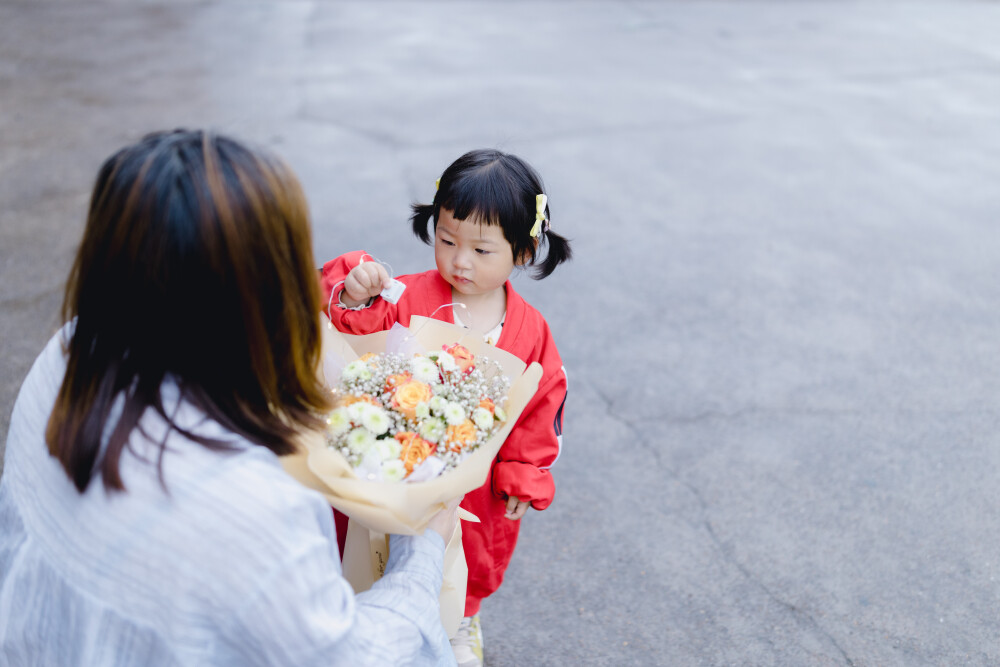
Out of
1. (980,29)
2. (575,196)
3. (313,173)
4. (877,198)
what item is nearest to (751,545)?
(575,196)

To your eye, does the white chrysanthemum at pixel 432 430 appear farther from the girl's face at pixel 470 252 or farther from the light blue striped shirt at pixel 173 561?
the girl's face at pixel 470 252

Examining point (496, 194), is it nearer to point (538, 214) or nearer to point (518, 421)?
point (538, 214)

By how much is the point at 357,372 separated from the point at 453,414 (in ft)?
0.78

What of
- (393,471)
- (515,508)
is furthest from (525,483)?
(393,471)

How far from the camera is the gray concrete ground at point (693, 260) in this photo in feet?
8.82

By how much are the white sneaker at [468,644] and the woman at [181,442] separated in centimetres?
122

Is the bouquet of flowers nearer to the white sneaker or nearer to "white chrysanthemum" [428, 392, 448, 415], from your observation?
"white chrysanthemum" [428, 392, 448, 415]

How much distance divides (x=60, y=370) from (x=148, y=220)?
36 cm

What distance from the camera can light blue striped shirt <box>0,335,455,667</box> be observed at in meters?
1.08

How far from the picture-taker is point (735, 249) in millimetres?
4793

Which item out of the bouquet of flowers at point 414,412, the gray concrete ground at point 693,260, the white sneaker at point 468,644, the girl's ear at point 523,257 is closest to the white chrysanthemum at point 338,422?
the bouquet of flowers at point 414,412

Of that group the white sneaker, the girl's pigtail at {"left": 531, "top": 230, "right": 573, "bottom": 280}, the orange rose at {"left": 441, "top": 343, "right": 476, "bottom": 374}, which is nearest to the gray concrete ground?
the white sneaker

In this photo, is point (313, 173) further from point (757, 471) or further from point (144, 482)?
point (144, 482)

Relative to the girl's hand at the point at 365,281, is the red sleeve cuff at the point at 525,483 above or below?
below
